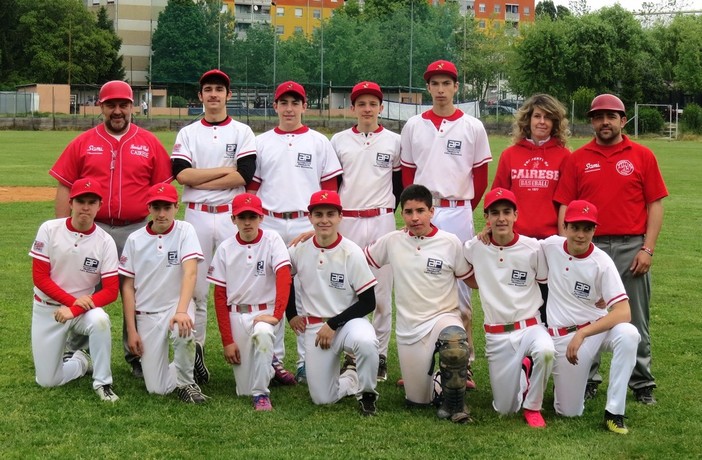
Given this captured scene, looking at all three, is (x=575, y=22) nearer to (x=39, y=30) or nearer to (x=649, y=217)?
(x=39, y=30)

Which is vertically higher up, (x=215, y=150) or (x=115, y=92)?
(x=115, y=92)

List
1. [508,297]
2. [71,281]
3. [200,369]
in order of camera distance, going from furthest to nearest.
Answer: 1. [200,369]
2. [71,281]
3. [508,297]

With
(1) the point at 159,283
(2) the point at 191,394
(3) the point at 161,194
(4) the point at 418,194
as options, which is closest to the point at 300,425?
(2) the point at 191,394

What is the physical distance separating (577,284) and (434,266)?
908 mm

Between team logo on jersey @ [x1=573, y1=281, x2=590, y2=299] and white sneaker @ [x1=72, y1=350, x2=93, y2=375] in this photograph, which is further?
white sneaker @ [x1=72, y1=350, x2=93, y2=375]

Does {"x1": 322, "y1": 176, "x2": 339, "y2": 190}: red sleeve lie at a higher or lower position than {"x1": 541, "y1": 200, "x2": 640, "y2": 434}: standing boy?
higher

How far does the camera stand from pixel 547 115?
6004 millimetres

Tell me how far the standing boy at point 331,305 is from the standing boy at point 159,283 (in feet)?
2.37

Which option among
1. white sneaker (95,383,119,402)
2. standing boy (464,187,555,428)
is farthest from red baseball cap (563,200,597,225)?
white sneaker (95,383,119,402)

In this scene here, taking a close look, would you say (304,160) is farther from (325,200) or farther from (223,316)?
(223,316)

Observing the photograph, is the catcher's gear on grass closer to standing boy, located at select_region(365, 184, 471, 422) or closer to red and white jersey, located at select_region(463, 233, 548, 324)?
standing boy, located at select_region(365, 184, 471, 422)

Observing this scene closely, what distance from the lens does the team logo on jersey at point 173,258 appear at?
19.5ft

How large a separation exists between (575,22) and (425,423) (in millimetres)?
59835

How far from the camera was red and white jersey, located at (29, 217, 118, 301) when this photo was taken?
19.6ft
